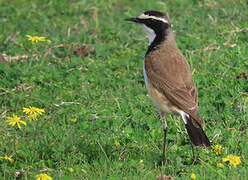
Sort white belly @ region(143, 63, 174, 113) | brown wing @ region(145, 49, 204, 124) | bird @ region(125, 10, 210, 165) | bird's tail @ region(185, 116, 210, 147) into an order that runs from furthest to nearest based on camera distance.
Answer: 1. white belly @ region(143, 63, 174, 113)
2. brown wing @ region(145, 49, 204, 124)
3. bird @ region(125, 10, 210, 165)
4. bird's tail @ region(185, 116, 210, 147)

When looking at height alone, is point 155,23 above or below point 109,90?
above

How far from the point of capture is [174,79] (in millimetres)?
7141

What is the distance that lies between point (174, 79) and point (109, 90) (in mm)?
2505

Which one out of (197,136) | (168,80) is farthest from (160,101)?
(197,136)

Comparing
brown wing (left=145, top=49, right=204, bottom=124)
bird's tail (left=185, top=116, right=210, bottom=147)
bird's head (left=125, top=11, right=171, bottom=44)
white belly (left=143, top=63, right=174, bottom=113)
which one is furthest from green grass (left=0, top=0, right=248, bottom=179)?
bird's head (left=125, top=11, right=171, bottom=44)

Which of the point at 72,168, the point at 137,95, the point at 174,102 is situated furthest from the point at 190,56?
the point at 72,168

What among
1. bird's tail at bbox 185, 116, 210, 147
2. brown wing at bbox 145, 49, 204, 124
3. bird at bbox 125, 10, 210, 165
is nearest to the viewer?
bird's tail at bbox 185, 116, 210, 147

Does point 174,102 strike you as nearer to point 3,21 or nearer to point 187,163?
point 187,163

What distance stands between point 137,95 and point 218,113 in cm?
150

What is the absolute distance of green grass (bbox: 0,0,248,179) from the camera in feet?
23.1

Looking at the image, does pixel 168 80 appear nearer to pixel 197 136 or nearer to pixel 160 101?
pixel 160 101

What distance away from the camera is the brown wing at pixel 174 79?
6848 millimetres

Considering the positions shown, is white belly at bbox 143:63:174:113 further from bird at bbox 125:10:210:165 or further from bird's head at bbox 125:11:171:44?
bird's head at bbox 125:11:171:44

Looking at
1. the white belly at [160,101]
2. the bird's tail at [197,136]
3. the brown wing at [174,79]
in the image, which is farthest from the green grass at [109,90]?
the brown wing at [174,79]
